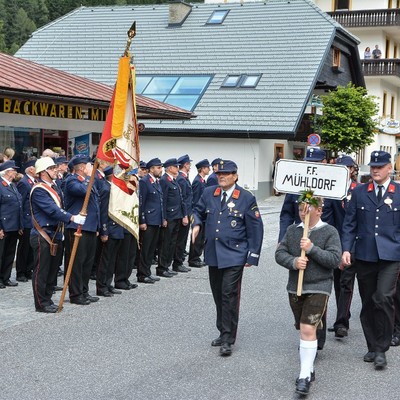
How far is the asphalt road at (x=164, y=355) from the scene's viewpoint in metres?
6.22

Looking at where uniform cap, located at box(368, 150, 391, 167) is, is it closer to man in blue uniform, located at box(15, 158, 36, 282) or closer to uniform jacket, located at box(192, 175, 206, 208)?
man in blue uniform, located at box(15, 158, 36, 282)

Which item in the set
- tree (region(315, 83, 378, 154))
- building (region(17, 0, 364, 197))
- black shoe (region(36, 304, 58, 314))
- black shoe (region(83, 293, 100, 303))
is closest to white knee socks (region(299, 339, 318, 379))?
black shoe (region(36, 304, 58, 314))

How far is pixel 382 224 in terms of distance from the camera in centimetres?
738

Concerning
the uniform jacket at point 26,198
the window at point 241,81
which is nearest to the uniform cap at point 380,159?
the uniform jacket at point 26,198

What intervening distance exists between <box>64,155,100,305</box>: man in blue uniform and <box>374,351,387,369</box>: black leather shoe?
165 inches

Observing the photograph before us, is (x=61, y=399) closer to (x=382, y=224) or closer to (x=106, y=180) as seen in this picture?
(x=382, y=224)

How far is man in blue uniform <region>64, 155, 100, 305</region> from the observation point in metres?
9.79

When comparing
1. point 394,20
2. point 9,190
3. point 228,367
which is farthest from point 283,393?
point 394,20

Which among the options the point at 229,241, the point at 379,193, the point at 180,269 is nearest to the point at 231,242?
the point at 229,241

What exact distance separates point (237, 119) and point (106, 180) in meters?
19.9

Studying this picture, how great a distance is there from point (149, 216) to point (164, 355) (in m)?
4.88

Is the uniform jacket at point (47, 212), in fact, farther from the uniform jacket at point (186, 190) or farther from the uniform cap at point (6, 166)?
the uniform jacket at point (186, 190)

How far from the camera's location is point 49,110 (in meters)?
15.9

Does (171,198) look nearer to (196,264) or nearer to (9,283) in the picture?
(196,264)
